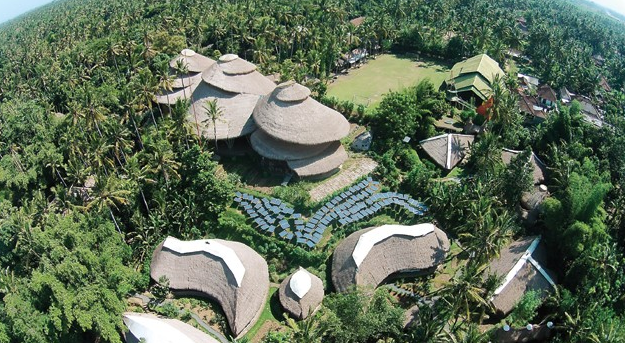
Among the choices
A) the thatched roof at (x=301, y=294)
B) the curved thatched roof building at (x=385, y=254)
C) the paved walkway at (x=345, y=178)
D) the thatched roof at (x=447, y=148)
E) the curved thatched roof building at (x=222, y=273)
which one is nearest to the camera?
the thatched roof at (x=301, y=294)

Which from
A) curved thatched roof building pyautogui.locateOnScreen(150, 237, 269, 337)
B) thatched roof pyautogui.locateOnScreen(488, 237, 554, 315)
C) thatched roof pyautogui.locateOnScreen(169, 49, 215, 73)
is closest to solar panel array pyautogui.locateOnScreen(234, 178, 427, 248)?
curved thatched roof building pyautogui.locateOnScreen(150, 237, 269, 337)

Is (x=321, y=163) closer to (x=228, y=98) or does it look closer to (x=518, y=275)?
(x=228, y=98)

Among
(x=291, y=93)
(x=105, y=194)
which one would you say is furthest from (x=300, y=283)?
(x=291, y=93)

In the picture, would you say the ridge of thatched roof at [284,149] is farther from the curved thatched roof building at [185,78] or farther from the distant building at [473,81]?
the distant building at [473,81]

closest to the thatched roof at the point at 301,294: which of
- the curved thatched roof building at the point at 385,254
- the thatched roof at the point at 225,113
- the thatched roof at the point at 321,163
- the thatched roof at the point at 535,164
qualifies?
the curved thatched roof building at the point at 385,254

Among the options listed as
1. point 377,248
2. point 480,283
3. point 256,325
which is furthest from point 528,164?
point 256,325

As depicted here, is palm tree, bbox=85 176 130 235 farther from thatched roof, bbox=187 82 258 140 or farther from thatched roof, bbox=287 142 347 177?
thatched roof, bbox=287 142 347 177

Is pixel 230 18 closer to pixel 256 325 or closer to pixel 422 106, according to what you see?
pixel 422 106
